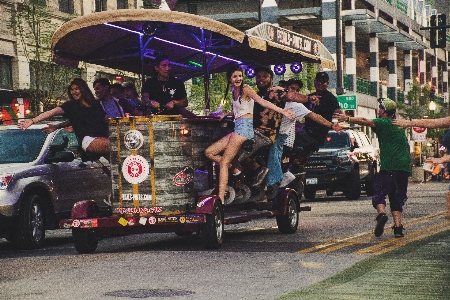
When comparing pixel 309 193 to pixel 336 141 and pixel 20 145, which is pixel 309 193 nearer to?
pixel 336 141

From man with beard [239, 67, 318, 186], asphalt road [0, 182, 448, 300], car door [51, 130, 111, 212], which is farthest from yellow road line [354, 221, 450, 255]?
car door [51, 130, 111, 212]

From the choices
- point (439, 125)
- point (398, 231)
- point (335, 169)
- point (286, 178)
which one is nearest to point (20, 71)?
point (335, 169)

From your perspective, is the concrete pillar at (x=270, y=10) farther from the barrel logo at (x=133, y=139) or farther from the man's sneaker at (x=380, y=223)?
the barrel logo at (x=133, y=139)

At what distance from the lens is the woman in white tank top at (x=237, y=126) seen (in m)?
14.4

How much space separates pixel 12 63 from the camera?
39250 millimetres

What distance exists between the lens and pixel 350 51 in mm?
56844

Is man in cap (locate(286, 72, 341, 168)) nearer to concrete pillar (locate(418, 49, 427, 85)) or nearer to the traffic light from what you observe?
the traffic light

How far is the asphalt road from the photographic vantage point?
9705mm

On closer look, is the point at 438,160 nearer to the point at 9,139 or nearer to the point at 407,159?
the point at 407,159

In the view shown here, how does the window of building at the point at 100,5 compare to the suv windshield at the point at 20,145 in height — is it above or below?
above

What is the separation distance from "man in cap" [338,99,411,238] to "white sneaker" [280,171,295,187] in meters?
1.58

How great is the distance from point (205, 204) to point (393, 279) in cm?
393

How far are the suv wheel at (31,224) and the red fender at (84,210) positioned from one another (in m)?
1.27

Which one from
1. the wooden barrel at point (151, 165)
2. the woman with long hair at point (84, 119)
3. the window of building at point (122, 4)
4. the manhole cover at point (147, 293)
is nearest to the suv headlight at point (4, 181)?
the woman with long hair at point (84, 119)
